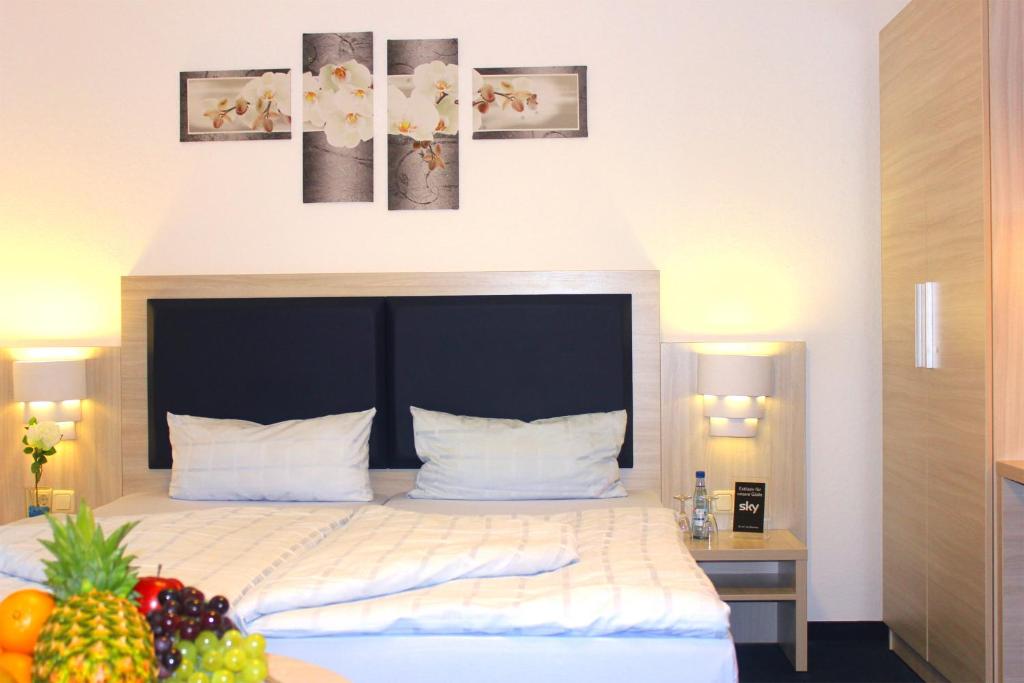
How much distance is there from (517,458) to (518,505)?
18cm

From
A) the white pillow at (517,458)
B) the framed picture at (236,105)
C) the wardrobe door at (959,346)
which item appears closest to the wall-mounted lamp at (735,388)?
the white pillow at (517,458)

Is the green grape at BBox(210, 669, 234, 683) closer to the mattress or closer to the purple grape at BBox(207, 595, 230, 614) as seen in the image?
the purple grape at BBox(207, 595, 230, 614)

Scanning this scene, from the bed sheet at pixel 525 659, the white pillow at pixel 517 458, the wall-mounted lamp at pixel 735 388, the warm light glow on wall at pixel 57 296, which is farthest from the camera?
the warm light glow on wall at pixel 57 296

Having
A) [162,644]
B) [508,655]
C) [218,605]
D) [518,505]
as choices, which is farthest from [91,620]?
[518,505]

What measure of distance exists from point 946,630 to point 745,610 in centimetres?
80

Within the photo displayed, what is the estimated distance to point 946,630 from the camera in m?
3.01

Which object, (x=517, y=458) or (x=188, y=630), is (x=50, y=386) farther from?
(x=188, y=630)

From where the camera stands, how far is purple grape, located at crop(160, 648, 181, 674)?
1.41 m

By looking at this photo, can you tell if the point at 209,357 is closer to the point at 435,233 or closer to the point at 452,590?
the point at 435,233

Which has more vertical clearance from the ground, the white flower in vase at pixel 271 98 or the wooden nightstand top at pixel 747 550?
the white flower in vase at pixel 271 98

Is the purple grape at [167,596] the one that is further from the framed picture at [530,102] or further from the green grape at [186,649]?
the framed picture at [530,102]

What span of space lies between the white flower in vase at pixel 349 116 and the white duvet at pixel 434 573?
1.65m

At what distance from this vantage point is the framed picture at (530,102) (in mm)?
3713

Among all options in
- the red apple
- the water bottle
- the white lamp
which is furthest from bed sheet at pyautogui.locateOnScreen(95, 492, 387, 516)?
the red apple
